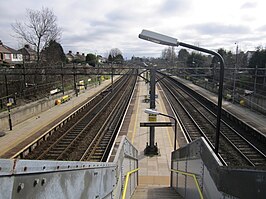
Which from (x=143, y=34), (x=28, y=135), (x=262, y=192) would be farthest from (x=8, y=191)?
(x=28, y=135)

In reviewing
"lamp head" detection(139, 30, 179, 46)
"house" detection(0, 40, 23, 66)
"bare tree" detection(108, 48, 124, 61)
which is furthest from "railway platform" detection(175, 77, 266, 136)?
"bare tree" detection(108, 48, 124, 61)

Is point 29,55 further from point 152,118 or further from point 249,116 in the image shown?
point 152,118

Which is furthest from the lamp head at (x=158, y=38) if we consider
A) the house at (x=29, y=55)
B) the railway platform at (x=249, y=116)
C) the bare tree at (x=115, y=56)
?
the bare tree at (x=115, y=56)

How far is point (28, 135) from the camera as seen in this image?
50.4 feet

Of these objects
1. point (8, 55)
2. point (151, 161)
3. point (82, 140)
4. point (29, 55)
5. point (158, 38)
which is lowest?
point (151, 161)

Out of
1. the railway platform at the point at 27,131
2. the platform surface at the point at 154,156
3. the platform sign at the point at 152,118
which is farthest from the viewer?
the railway platform at the point at 27,131

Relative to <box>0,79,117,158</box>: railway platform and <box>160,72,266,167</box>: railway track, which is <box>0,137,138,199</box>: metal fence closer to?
<box>160,72,266,167</box>: railway track

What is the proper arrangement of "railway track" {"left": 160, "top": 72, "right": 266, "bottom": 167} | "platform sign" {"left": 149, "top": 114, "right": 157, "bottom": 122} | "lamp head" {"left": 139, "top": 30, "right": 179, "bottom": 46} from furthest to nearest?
"platform sign" {"left": 149, "top": 114, "right": 157, "bottom": 122}, "railway track" {"left": 160, "top": 72, "right": 266, "bottom": 167}, "lamp head" {"left": 139, "top": 30, "right": 179, "bottom": 46}

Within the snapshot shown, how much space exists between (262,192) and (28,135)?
1507 centimetres

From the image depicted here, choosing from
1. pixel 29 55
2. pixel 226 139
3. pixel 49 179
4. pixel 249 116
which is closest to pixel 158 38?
pixel 49 179

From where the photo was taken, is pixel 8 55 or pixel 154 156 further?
pixel 8 55

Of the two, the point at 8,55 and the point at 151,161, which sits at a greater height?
the point at 8,55

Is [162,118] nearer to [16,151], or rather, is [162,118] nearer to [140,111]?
[140,111]

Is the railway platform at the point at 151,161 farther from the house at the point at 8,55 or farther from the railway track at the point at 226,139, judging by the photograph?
the house at the point at 8,55
